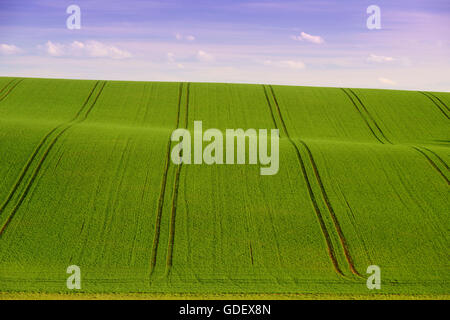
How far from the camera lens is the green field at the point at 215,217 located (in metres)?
16.8

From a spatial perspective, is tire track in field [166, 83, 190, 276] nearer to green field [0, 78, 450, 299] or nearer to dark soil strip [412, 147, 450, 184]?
green field [0, 78, 450, 299]

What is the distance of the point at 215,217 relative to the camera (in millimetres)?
21344
